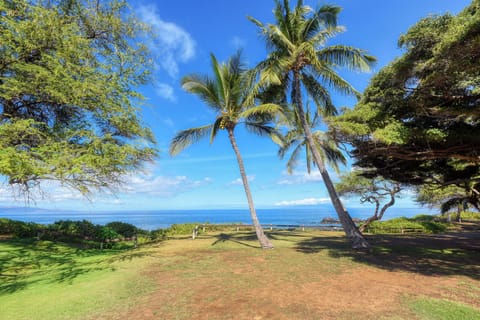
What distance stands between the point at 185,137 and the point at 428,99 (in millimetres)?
10602

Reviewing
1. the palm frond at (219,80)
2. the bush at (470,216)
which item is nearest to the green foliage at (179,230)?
the palm frond at (219,80)

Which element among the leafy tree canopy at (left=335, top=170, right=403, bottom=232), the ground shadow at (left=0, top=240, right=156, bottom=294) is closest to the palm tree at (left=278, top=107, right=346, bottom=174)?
the leafy tree canopy at (left=335, top=170, right=403, bottom=232)

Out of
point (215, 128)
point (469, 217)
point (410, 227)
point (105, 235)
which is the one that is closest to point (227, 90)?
point (215, 128)

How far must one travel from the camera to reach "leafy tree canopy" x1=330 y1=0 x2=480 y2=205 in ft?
18.8

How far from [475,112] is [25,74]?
12794mm

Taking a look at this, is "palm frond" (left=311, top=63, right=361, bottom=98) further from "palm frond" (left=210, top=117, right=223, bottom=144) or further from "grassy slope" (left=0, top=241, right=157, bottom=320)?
"grassy slope" (left=0, top=241, right=157, bottom=320)

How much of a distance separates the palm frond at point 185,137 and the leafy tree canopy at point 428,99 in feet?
22.3

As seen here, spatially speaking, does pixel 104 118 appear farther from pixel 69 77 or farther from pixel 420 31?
pixel 420 31

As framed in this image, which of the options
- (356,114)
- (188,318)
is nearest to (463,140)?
(356,114)

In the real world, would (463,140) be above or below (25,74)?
below

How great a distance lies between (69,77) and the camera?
6.62m

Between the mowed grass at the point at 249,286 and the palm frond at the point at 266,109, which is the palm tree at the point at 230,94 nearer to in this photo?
the palm frond at the point at 266,109

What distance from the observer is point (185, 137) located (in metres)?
13.0

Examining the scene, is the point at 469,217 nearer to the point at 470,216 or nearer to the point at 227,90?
the point at 470,216
